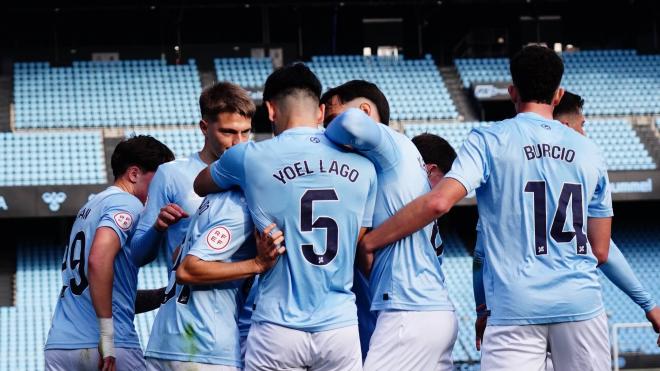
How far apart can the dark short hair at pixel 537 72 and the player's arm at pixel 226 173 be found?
148 centimetres

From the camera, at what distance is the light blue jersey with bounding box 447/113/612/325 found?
494 cm

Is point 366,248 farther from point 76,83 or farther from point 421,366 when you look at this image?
point 76,83

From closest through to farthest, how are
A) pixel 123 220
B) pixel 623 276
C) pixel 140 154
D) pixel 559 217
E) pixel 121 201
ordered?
pixel 559 217
pixel 123 220
pixel 121 201
pixel 140 154
pixel 623 276

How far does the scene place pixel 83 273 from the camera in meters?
5.98

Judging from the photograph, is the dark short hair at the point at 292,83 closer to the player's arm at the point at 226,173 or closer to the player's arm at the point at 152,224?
the player's arm at the point at 226,173

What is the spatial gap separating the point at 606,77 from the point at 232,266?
2549 cm

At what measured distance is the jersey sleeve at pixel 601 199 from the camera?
208 inches

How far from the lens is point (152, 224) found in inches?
213

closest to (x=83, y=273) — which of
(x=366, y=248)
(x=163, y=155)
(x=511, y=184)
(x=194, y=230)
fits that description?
(x=163, y=155)

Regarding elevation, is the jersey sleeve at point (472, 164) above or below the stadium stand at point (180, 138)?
below

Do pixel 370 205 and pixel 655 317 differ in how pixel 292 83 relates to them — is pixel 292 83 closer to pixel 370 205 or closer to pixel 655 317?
pixel 370 205

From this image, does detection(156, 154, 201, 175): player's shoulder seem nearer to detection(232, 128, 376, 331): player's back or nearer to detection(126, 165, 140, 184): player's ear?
detection(126, 165, 140, 184): player's ear

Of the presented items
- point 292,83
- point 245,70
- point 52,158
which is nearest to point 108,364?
point 292,83

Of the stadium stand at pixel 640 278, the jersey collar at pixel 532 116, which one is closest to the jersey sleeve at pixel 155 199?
the jersey collar at pixel 532 116
